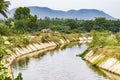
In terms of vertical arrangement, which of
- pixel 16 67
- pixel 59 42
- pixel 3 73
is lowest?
pixel 59 42

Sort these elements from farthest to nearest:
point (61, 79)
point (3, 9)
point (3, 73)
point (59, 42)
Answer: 1. point (59, 42)
2. point (61, 79)
3. point (3, 9)
4. point (3, 73)

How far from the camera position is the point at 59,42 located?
605ft

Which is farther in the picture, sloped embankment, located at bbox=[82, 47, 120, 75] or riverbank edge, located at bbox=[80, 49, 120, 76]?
sloped embankment, located at bbox=[82, 47, 120, 75]

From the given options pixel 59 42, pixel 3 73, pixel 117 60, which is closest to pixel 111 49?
pixel 117 60

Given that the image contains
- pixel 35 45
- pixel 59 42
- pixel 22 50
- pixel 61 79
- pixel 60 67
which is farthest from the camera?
pixel 59 42

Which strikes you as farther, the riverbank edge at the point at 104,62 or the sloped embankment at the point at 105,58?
the sloped embankment at the point at 105,58

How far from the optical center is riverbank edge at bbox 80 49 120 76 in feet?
230

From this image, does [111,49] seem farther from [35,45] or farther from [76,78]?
[35,45]

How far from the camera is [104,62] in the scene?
77.8 metres

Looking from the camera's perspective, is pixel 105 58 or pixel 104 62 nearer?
pixel 104 62

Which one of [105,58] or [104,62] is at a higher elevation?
[105,58]

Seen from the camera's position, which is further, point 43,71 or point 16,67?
point 16,67

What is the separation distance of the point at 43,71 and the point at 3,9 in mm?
39220

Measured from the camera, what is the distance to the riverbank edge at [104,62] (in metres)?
70.0
